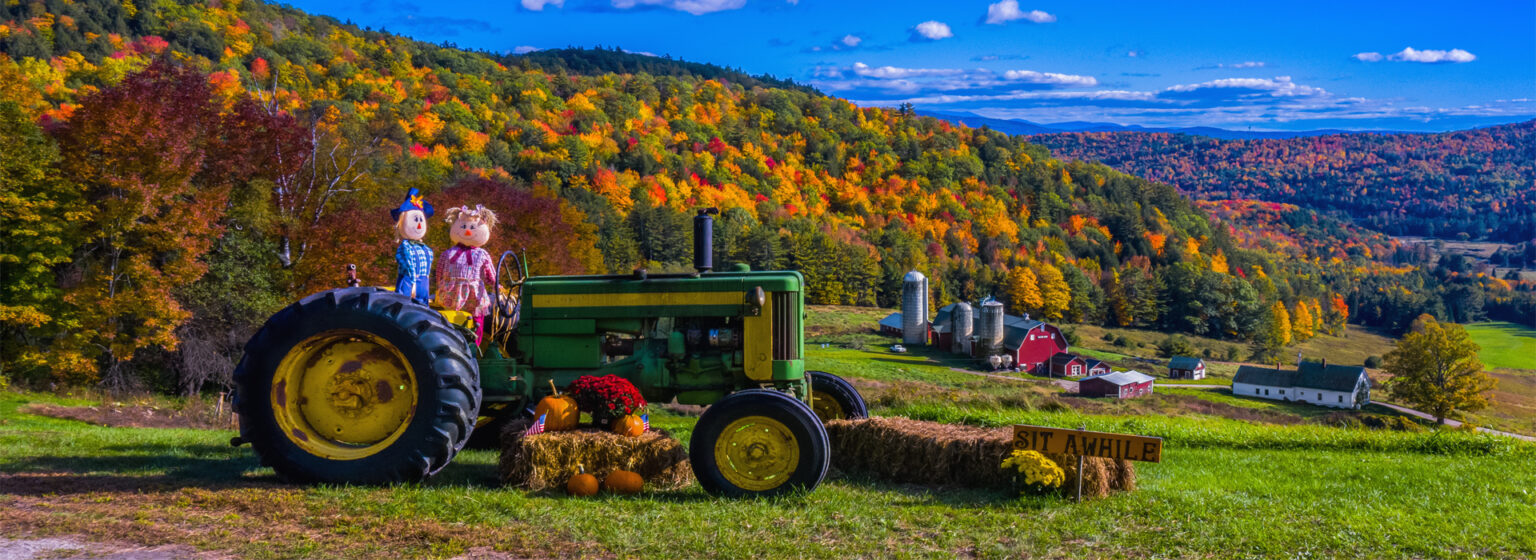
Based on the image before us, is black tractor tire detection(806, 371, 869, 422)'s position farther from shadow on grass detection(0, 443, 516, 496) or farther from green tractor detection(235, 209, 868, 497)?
shadow on grass detection(0, 443, 516, 496)

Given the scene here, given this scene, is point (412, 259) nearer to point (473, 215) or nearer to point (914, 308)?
point (473, 215)

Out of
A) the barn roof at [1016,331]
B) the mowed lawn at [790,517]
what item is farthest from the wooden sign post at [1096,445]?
the barn roof at [1016,331]

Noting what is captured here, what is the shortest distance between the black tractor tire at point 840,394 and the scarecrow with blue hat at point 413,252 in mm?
3572

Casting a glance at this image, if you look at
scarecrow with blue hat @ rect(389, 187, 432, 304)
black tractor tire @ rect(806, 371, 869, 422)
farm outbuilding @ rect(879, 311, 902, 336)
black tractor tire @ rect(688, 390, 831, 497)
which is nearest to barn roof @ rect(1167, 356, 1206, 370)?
farm outbuilding @ rect(879, 311, 902, 336)

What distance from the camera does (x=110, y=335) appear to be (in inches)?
799

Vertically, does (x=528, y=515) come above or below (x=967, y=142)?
below

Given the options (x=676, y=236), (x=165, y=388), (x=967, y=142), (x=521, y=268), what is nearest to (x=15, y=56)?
(x=676, y=236)

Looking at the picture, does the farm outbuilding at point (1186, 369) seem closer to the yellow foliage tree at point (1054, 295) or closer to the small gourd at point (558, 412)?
the yellow foliage tree at point (1054, 295)

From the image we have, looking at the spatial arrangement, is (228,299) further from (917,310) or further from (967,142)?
(967,142)

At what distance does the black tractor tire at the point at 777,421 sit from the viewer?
6.59 metres

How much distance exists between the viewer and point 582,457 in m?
6.89

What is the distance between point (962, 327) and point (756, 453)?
60.9m

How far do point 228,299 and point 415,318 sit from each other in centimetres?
1977

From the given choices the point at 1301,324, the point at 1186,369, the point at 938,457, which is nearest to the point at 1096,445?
the point at 938,457
